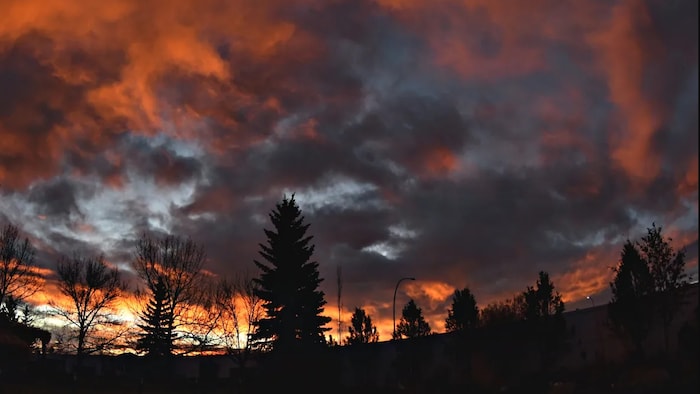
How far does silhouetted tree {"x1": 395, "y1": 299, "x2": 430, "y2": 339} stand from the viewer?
7081 cm

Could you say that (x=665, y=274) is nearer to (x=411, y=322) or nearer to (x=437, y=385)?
(x=437, y=385)

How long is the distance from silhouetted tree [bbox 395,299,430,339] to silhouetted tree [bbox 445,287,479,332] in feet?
33.4

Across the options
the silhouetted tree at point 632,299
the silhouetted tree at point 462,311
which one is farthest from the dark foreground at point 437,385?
the silhouetted tree at point 462,311

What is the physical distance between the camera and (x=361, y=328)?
83312mm

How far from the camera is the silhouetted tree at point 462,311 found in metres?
57.7

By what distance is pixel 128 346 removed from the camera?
A: 61219 mm

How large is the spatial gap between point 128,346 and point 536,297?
4234 cm

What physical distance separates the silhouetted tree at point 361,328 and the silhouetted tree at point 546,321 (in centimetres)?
3726

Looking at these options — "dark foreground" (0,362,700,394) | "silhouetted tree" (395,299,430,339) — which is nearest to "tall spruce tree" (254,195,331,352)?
"dark foreground" (0,362,700,394)

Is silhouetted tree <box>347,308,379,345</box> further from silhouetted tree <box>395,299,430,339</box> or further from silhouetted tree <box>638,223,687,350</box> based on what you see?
silhouetted tree <box>638,223,687,350</box>

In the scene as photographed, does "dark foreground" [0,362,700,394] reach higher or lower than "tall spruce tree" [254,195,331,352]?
lower

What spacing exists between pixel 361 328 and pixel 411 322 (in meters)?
13.2

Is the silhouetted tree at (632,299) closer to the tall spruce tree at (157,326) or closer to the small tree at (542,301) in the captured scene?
the small tree at (542,301)

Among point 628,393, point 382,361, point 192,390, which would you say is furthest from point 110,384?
point 628,393
